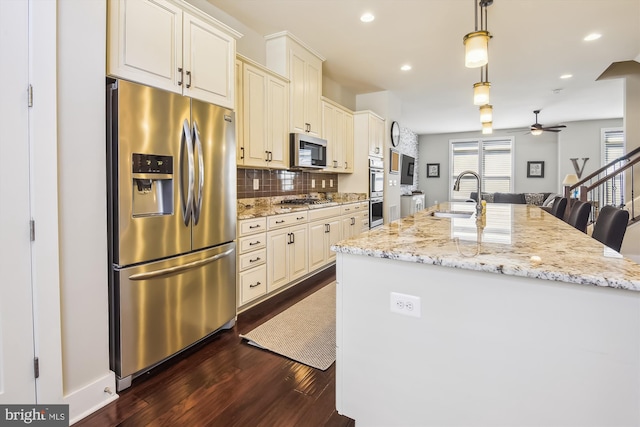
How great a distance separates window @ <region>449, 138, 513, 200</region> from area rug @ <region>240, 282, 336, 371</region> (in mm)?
7394

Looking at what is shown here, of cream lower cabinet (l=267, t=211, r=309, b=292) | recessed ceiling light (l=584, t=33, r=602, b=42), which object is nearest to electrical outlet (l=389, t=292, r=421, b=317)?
cream lower cabinet (l=267, t=211, r=309, b=292)

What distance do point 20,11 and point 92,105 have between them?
0.41 meters

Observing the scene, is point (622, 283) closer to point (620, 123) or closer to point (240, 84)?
point (240, 84)

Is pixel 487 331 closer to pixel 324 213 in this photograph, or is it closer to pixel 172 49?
pixel 172 49

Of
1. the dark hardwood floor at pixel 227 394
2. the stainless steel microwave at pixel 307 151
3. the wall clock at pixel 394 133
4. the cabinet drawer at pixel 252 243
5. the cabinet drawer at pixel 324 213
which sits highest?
the wall clock at pixel 394 133

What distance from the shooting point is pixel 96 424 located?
59.5 inches

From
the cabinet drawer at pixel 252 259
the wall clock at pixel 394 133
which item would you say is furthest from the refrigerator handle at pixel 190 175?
the wall clock at pixel 394 133

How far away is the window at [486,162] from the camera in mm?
9156

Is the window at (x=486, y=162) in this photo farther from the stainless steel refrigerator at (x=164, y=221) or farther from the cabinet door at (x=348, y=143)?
the stainless steel refrigerator at (x=164, y=221)

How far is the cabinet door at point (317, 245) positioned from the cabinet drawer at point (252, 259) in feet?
2.76

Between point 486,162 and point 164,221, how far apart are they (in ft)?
31.5

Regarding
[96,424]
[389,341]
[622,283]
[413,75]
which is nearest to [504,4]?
[413,75]

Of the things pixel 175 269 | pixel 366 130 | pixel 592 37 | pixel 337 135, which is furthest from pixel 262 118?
pixel 592 37

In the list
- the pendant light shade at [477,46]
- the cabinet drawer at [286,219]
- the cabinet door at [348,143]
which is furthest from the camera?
the cabinet door at [348,143]
